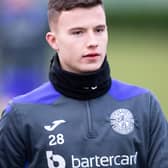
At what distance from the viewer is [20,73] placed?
12031 millimetres

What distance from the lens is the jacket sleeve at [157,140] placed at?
4.24 metres

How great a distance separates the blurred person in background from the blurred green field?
1631 mm

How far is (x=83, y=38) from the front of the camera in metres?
4.21

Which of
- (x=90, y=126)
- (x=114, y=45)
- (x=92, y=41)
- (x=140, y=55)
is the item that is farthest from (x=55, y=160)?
(x=140, y=55)

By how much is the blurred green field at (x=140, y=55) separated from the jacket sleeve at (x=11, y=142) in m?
9.09

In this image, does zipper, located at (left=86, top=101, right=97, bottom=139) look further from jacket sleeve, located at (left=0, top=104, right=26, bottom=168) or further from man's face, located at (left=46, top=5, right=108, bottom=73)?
jacket sleeve, located at (left=0, top=104, right=26, bottom=168)

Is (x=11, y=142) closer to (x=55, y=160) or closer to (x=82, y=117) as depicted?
(x=55, y=160)

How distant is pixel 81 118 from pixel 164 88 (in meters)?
9.24

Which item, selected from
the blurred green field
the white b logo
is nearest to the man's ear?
the white b logo

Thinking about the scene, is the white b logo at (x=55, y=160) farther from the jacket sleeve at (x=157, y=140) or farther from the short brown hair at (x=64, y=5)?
the short brown hair at (x=64, y=5)

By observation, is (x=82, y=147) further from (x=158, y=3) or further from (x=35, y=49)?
(x=158, y=3)

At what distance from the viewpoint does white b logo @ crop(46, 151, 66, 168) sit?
13.8ft

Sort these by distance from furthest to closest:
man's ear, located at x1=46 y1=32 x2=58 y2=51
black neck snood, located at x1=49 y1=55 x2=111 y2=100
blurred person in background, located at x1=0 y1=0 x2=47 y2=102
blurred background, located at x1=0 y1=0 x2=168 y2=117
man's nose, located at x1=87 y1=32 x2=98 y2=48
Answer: blurred background, located at x1=0 y1=0 x2=168 y2=117
blurred person in background, located at x1=0 y1=0 x2=47 y2=102
man's ear, located at x1=46 y1=32 x2=58 y2=51
black neck snood, located at x1=49 y1=55 x2=111 y2=100
man's nose, located at x1=87 y1=32 x2=98 y2=48

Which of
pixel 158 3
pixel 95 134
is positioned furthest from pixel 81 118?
pixel 158 3
